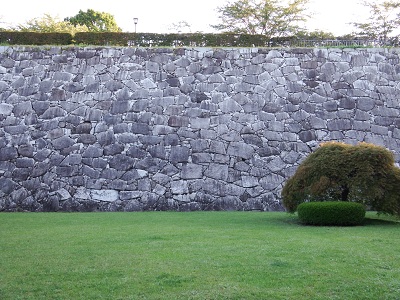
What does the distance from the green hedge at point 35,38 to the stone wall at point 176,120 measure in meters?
0.73

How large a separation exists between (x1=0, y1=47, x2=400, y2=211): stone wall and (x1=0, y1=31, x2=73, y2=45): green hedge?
734mm

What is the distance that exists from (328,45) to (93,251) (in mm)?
14408

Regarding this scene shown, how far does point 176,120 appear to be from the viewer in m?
18.9

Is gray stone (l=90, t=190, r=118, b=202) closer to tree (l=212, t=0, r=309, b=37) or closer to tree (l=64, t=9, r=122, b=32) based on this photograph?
tree (l=212, t=0, r=309, b=37)

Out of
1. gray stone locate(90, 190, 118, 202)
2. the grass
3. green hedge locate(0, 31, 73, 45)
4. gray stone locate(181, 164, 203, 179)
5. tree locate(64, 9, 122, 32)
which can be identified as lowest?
gray stone locate(90, 190, 118, 202)

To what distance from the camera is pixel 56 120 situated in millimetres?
18922

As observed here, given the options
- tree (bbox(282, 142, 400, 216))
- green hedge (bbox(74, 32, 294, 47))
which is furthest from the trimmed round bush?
green hedge (bbox(74, 32, 294, 47))

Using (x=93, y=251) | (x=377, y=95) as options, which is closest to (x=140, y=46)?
(x=377, y=95)

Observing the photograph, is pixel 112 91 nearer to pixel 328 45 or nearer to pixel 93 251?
pixel 328 45

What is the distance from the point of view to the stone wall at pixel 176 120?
18188 millimetres

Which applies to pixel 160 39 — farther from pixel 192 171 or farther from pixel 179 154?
pixel 192 171

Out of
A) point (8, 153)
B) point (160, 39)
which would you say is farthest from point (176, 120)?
point (8, 153)

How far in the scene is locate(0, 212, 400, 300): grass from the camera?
6.71m

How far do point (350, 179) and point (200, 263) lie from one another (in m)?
6.42
